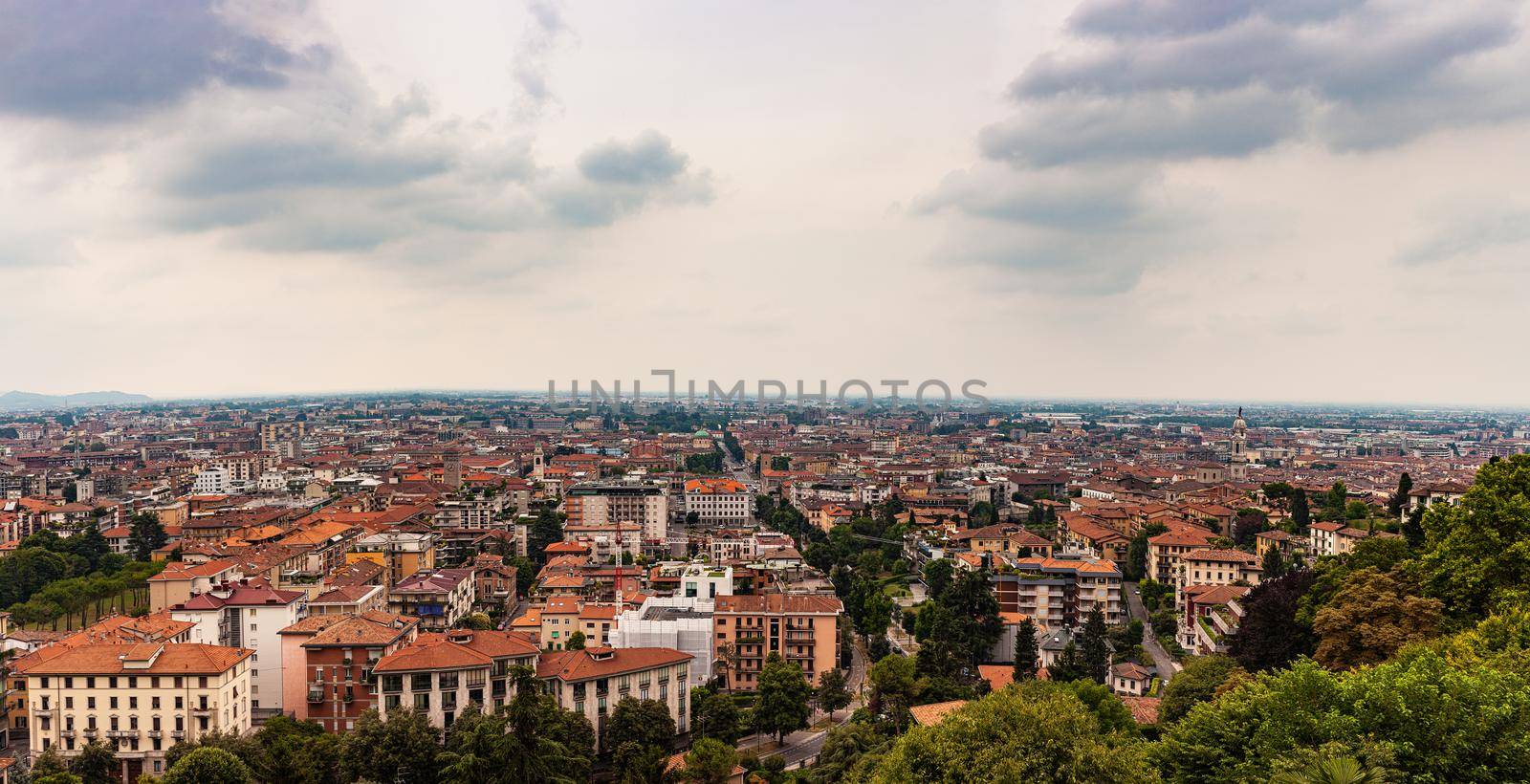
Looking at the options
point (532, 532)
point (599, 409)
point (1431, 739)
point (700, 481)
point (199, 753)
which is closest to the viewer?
point (1431, 739)

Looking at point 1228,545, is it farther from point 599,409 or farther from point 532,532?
point 599,409

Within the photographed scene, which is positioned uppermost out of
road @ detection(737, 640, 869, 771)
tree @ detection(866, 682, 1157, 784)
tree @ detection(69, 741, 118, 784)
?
tree @ detection(866, 682, 1157, 784)

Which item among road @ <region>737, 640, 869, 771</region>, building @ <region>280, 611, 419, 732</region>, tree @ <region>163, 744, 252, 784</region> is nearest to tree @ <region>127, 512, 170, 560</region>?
building @ <region>280, 611, 419, 732</region>

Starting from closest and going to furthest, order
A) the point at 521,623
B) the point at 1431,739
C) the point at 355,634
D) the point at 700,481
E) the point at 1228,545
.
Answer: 1. the point at 1431,739
2. the point at 355,634
3. the point at 521,623
4. the point at 1228,545
5. the point at 700,481

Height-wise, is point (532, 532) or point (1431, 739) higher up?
point (1431, 739)

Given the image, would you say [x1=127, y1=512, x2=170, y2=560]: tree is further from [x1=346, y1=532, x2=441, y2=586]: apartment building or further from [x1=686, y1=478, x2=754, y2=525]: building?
[x1=686, y1=478, x2=754, y2=525]: building

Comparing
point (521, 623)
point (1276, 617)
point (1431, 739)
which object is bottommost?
point (521, 623)

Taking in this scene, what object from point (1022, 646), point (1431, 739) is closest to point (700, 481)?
point (1022, 646)

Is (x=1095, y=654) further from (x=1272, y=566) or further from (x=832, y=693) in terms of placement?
(x=1272, y=566)
